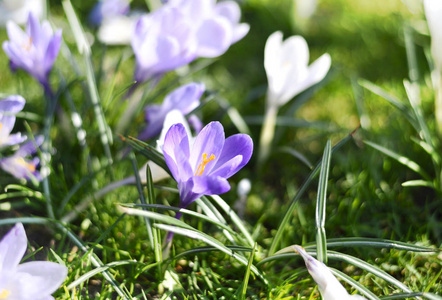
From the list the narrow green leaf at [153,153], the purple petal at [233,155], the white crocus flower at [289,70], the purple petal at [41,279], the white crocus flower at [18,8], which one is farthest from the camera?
the white crocus flower at [18,8]

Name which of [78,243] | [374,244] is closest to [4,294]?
[78,243]

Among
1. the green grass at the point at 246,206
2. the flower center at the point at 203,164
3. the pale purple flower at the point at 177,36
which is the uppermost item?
the pale purple flower at the point at 177,36

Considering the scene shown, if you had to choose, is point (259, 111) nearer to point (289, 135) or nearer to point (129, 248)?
point (289, 135)

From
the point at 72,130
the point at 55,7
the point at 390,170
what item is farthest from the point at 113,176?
the point at 55,7

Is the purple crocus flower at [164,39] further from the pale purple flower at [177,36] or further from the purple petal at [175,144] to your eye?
the purple petal at [175,144]

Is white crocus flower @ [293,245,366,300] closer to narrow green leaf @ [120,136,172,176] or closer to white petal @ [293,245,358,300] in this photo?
white petal @ [293,245,358,300]

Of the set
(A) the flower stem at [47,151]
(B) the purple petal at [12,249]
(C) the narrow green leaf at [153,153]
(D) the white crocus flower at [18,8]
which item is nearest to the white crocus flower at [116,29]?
(D) the white crocus flower at [18,8]

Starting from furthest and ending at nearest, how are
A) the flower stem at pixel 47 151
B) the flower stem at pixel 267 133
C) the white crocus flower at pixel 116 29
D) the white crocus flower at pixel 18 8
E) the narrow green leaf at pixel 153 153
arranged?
the white crocus flower at pixel 116 29, the white crocus flower at pixel 18 8, the flower stem at pixel 267 133, the flower stem at pixel 47 151, the narrow green leaf at pixel 153 153
